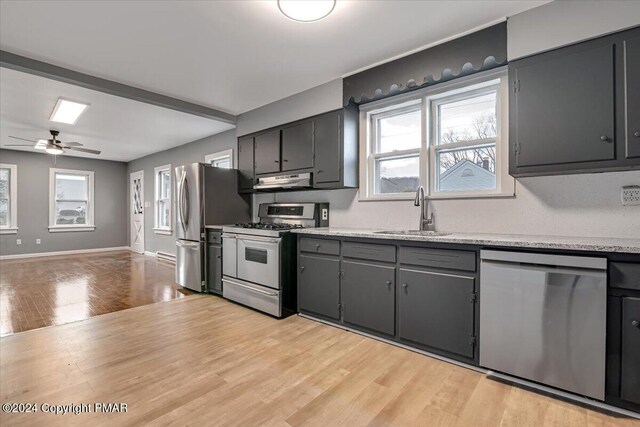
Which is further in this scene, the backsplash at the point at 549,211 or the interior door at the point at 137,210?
the interior door at the point at 137,210

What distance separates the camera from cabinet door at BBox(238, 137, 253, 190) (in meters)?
4.43

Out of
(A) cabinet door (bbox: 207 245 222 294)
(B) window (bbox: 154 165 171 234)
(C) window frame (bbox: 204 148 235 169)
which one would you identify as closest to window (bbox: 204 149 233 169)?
(C) window frame (bbox: 204 148 235 169)

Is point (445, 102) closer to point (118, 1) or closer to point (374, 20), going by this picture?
point (374, 20)

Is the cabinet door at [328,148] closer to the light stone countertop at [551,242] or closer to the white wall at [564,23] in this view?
the light stone countertop at [551,242]

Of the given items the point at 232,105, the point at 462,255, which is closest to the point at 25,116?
the point at 232,105

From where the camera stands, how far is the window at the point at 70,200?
7633 millimetres

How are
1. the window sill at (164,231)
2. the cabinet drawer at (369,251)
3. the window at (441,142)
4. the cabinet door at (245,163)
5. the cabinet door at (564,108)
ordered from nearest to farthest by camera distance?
the cabinet door at (564,108)
the cabinet drawer at (369,251)
the window at (441,142)
the cabinet door at (245,163)
the window sill at (164,231)

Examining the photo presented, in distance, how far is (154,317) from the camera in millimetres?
3236

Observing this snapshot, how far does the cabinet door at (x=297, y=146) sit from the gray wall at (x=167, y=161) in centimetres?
170

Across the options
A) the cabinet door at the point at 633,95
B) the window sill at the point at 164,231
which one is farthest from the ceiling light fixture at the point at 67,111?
the cabinet door at the point at 633,95

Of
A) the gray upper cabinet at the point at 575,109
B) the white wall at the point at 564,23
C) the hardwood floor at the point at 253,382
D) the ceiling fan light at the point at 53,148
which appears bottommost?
the hardwood floor at the point at 253,382

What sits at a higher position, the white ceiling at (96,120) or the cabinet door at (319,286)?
the white ceiling at (96,120)

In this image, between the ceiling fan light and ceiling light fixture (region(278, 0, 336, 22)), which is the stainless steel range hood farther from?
the ceiling fan light

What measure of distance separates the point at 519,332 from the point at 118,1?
3487 millimetres
